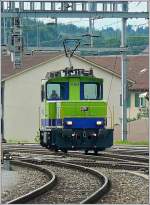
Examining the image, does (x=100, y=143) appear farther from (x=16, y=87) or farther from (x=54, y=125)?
(x=16, y=87)

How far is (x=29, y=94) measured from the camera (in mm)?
52656

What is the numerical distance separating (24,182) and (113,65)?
44592 millimetres

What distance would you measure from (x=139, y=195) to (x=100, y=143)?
1016 centimetres

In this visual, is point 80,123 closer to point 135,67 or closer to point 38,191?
point 38,191

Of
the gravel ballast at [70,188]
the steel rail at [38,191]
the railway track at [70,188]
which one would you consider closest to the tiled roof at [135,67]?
the railway track at [70,188]

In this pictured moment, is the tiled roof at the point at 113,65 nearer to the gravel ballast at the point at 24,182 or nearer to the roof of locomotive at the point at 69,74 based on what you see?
the roof of locomotive at the point at 69,74

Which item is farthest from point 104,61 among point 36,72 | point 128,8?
point 128,8

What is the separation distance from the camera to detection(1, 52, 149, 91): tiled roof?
53.5m

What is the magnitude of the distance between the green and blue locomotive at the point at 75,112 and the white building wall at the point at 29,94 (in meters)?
28.4

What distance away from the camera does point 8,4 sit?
32.2 meters

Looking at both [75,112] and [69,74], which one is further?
[69,74]

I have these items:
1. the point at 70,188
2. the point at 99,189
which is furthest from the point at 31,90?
the point at 99,189

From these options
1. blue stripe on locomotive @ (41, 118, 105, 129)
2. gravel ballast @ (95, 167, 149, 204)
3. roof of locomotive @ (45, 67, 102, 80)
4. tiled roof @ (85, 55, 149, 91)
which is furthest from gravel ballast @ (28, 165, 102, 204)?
tiled roof @ (85, 55, 149, 91)

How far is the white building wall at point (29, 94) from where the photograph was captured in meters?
51.4
